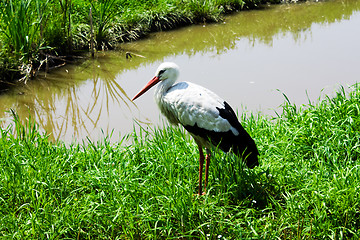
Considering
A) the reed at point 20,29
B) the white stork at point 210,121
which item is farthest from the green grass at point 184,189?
the reed at point 20,29

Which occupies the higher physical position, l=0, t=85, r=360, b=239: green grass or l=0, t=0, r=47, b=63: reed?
l=0, t=0, r=47, b=63: reed

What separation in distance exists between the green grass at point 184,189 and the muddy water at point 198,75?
0.61 m

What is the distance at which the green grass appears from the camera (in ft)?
10.1

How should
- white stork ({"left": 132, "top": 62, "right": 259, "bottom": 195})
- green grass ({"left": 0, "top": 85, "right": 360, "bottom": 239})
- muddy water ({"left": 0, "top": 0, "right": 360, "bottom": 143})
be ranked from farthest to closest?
muddy water ({"left": 0, "top": 0, "right": 360, "bottom": 143}) < white stork ({"left": 132, "top": 62, "right": 259, "bottom": 195}) < green grass ({"left": 0, "top": 85, "right": 360, "bottom": 239})

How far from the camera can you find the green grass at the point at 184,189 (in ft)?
10.1

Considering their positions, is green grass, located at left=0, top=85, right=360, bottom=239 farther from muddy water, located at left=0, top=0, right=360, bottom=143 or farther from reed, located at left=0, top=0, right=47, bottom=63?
reed, located at left=0, top=0, right=47, bottom=63

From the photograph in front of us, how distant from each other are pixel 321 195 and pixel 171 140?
1.56 meters

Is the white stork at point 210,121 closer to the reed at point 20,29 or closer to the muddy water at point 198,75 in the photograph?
the muddy water at point 198,75

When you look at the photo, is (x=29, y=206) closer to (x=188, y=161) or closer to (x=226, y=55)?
(x=188, y=161)

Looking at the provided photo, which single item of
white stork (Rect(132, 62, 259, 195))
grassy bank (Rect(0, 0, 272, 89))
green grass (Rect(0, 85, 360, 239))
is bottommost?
green grass (Rect(0, 85, 360, 239))

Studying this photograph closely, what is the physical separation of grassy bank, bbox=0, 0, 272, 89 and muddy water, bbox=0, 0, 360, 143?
0.25 m

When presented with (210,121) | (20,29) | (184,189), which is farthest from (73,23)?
(184,189)

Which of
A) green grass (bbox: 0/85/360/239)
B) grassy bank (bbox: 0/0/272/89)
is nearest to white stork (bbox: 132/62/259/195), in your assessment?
green grass (bbox: 0/85/360/239)

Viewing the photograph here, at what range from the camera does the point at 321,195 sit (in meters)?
3.13
